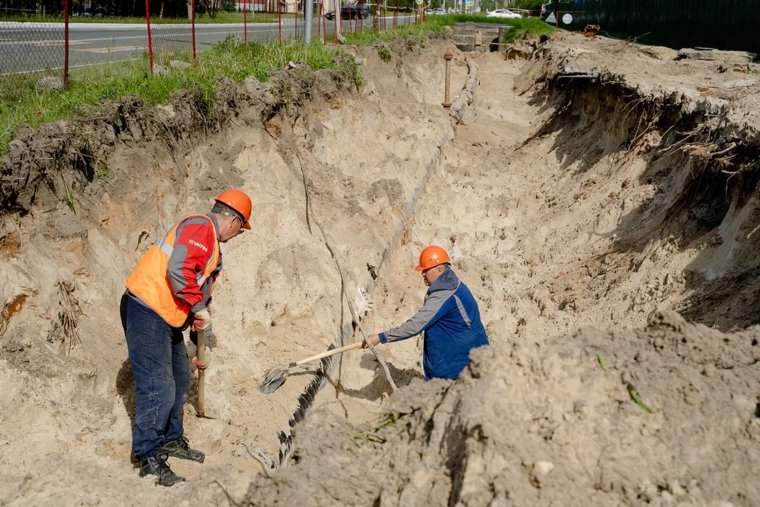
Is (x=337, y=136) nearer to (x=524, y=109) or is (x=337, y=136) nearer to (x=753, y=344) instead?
(x=753, y=344)

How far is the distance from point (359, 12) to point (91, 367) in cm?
2511

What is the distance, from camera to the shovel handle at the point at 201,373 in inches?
198

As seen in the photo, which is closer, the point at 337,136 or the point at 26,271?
the point at 26,271

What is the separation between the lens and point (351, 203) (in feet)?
29.5

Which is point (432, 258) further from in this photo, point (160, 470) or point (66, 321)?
point (66, 321)

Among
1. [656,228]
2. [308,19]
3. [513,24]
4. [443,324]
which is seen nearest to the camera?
[443,324]

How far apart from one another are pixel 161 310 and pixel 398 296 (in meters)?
4.15

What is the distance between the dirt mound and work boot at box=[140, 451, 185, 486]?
3.62 feet

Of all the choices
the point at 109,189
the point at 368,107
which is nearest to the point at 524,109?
the point at 368,107

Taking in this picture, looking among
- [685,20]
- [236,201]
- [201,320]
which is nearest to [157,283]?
[201,320]

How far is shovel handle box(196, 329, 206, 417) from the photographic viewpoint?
504 centimetres

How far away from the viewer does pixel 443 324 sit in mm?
5398

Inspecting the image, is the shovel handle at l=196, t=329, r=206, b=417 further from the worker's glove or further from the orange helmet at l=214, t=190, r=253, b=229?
the worker's glove

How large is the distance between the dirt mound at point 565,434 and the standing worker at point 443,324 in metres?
1.47
